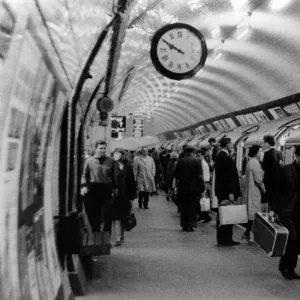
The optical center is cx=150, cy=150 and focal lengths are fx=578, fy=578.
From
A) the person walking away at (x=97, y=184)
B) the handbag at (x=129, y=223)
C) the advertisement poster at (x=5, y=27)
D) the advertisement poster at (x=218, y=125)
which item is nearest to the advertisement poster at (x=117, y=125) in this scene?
the advertisement poster at (x=218, y=125)

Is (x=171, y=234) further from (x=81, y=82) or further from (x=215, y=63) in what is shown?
(x=215, y=63)

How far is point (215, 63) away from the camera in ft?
80.6

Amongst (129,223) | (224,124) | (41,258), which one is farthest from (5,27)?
(224,124)

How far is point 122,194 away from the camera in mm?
9844

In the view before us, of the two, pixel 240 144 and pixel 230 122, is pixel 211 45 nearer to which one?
pixel 240 144

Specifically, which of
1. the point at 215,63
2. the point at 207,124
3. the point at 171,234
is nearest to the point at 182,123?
the point at 207,124

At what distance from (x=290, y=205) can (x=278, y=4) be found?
8662 mm

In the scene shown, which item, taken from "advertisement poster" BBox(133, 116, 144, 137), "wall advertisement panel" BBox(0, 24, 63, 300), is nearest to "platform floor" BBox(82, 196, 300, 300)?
"wall advertisement panel" BBox(0, 24, 63, 300)

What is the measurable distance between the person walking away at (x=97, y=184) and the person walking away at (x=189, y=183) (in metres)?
3.18

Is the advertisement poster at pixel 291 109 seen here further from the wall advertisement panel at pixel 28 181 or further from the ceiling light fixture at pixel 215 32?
the wall advertisement panel at pixel 28 181

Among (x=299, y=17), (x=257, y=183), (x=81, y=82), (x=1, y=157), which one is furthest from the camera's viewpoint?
(x=299, y=17)

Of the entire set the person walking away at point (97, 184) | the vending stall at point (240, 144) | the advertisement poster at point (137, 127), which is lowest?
the person walking away at point (97, 184)

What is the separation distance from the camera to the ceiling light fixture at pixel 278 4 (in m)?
14.2

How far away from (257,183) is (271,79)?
12237 mm
